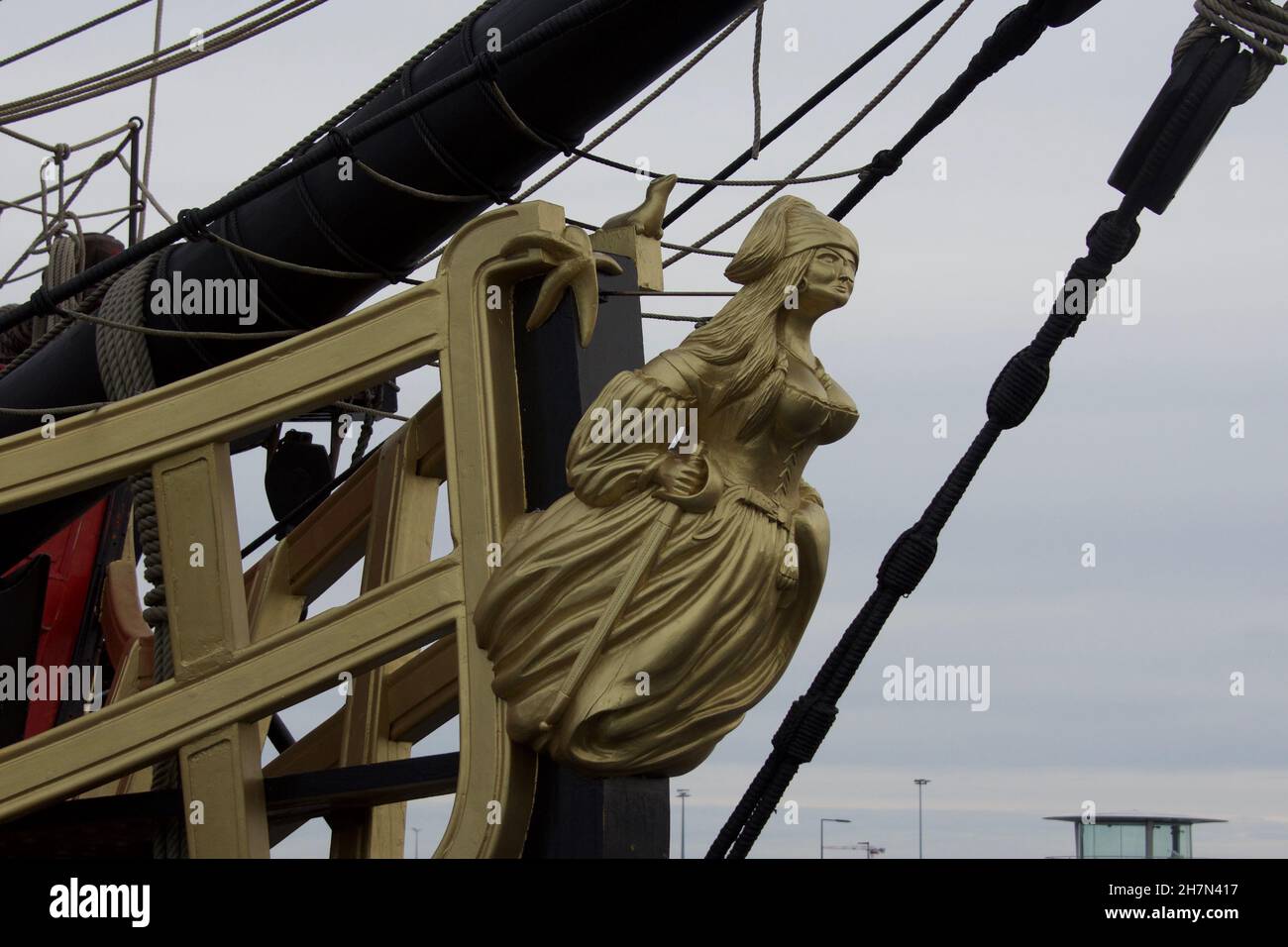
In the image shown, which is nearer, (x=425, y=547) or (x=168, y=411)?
(x=168, y=411)

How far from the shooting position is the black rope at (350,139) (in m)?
4.96

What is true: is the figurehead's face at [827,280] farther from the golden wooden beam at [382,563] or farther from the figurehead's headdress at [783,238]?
the golden wooden beam at [382,563]

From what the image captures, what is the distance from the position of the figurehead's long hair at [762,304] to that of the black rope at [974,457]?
0.44 m

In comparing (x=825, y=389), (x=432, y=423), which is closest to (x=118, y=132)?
(x=432, y=423)

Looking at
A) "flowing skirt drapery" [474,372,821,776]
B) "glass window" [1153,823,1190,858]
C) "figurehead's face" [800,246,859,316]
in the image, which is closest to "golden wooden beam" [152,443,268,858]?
"flowing skirt drapery" [474,372,821,776]

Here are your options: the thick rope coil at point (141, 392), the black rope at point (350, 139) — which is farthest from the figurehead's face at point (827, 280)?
the thick rope coil at point (141, 392)

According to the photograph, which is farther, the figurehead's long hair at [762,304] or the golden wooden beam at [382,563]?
the golden wooden beam at [382,563]

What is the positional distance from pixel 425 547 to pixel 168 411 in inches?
32.9

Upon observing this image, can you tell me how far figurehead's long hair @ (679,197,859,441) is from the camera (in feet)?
15.3

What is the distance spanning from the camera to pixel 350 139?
5129mm

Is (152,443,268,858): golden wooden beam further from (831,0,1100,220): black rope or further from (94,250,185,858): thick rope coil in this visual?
(831,0,1100,220): black rope

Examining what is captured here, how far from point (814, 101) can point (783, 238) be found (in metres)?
1.23
